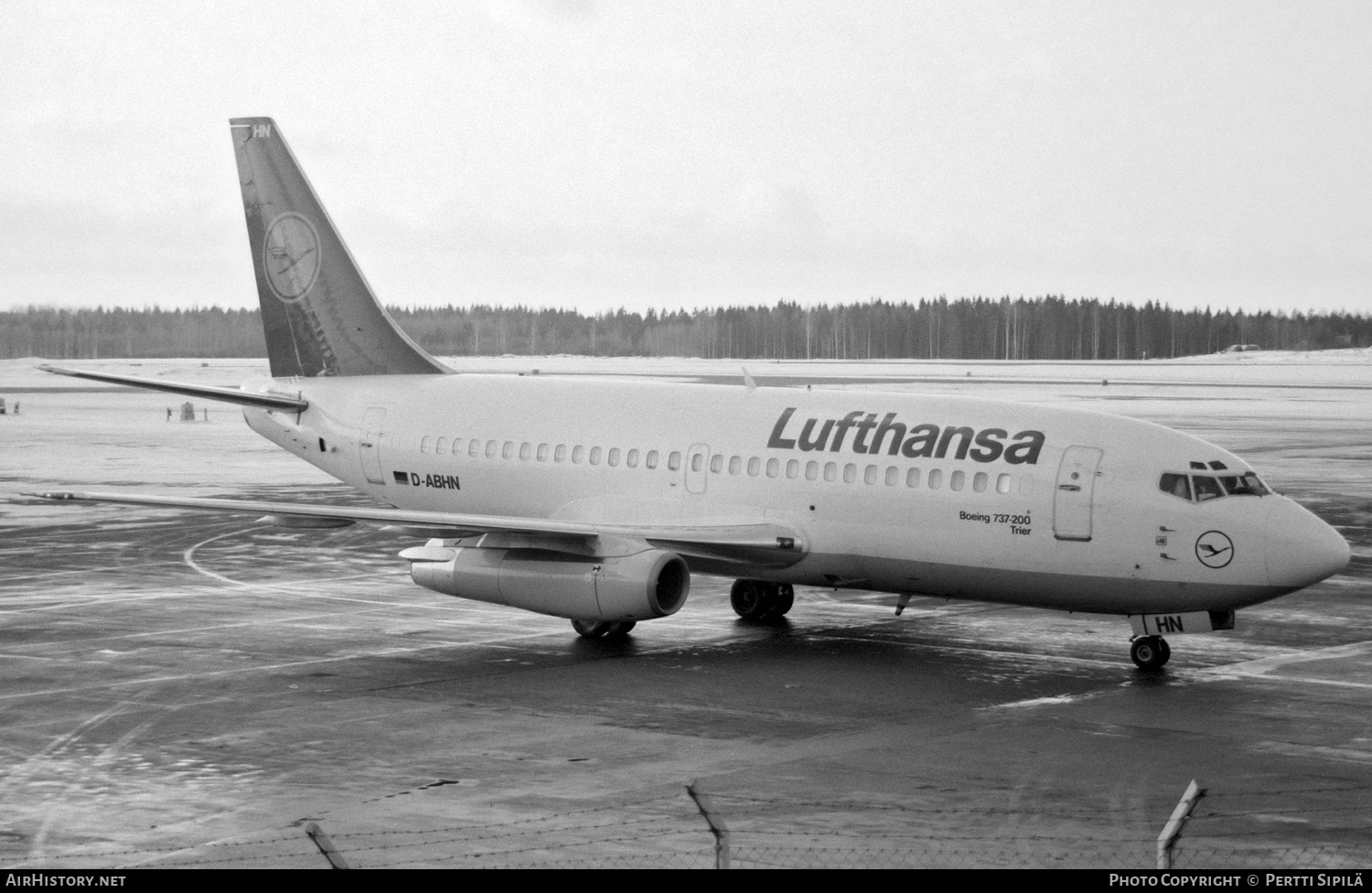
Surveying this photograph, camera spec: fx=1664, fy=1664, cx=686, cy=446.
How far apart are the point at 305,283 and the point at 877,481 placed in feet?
44.1

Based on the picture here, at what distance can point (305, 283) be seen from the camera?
32.7 meters

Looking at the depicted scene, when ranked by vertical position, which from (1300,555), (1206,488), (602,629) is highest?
(1206,488)

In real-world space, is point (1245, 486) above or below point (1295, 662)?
above

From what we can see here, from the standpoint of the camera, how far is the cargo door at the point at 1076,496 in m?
23.2

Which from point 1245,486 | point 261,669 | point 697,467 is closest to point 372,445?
point 697,467

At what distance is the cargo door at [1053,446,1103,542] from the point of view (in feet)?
76.2

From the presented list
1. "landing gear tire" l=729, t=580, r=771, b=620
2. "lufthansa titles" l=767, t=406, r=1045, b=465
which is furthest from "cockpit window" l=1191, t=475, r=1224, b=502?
"landing gear tire" l=729, t=580, r=771, b=620

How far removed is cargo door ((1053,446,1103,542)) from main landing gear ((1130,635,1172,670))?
1695 mm

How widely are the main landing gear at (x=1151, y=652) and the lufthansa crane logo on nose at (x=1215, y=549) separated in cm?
148

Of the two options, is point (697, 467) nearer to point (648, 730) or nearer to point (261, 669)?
point (261, 669)

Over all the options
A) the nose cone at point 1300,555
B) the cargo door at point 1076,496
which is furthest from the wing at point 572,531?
the nose cone at point 1300,555

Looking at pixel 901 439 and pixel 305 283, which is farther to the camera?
pixel 305 283

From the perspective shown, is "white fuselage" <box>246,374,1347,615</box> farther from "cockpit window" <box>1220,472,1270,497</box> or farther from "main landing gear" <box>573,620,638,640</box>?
"main landing gear" <box>573,620,638,640</box>

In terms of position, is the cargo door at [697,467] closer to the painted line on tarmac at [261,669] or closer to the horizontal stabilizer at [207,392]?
the painted line on tarmac at [261,669]
